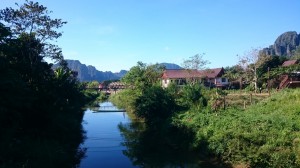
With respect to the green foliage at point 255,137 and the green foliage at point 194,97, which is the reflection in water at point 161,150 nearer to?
the green foliage at point 255,137

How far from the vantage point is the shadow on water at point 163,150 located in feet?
77.2

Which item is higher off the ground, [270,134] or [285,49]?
[285,49]

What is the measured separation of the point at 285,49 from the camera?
650 ft

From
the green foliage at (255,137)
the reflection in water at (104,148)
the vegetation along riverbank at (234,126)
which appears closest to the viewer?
the green foliage at (255,137)

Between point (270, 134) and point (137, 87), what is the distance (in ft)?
103

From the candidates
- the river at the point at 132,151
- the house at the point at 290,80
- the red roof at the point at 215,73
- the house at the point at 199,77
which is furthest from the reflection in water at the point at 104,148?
the red roof at the point at 215,73

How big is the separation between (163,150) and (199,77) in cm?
4592

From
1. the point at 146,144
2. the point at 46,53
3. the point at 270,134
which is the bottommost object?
the point at 146,144

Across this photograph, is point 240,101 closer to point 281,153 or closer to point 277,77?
point 277,77

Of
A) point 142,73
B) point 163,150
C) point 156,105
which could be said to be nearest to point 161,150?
point 163,150

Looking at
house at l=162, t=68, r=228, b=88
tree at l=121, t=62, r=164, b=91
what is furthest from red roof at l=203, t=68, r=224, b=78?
tree at l=121, t=62, r=164, b=91

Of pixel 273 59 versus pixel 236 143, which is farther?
pixel 273 59

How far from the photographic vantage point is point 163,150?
91.2 ft

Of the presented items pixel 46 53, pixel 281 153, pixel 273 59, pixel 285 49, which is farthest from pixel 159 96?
pixel 285 49
